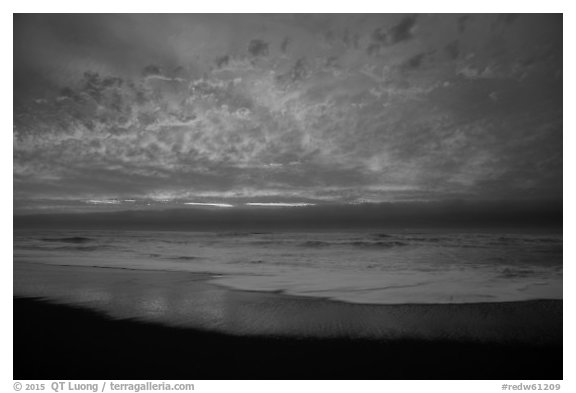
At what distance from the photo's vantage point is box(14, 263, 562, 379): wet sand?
11.1 feet

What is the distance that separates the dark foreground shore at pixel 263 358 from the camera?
3.35 m

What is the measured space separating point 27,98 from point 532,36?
33.3ft

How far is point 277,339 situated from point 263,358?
1.33 ft

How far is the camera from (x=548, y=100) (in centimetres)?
661

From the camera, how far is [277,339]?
3.86m

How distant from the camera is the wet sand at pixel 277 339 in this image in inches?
133

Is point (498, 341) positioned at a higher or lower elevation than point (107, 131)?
lower

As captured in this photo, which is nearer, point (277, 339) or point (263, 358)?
point (263, 358)

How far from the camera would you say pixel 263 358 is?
3.47m
